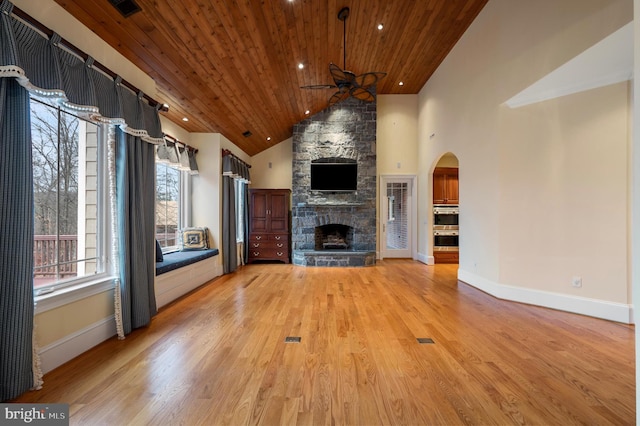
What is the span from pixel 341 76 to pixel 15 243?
368 cm

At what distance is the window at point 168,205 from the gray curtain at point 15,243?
300cm

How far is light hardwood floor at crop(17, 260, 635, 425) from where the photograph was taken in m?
1.69

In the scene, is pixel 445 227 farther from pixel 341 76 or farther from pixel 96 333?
pixel 96 333

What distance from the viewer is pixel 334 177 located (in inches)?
283

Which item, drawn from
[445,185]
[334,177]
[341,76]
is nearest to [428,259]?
[445,185]

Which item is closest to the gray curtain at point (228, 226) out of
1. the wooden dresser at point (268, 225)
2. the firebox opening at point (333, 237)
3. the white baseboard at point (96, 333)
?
the wooden dresser at point (268, 225)

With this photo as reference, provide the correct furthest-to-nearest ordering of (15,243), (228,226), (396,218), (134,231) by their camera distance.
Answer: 1. (396,218)
2. (228,226)
3. (134,231)
4. (15,243)

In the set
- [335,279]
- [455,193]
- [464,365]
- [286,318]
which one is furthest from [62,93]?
[455,193]

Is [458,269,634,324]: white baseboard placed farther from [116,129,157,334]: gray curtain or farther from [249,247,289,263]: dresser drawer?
[116,129,157,334]: gray curtain

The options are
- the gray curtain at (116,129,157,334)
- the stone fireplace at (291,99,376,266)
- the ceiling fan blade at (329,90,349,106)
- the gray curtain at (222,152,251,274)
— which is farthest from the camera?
the stone fireplace at (291,99,376,266)

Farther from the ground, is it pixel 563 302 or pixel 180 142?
pixel 180 142

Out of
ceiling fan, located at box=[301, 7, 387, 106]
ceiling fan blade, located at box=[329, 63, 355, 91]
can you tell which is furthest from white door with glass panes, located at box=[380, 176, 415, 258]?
ceiling fan blade, located at box=[329, 63, 355, 91]

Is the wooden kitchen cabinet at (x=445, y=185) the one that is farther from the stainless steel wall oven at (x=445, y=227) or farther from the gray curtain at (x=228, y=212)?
the gray curtain at (x=228, y=212)

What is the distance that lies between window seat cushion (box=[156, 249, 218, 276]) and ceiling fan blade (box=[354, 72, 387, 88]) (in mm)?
3586
